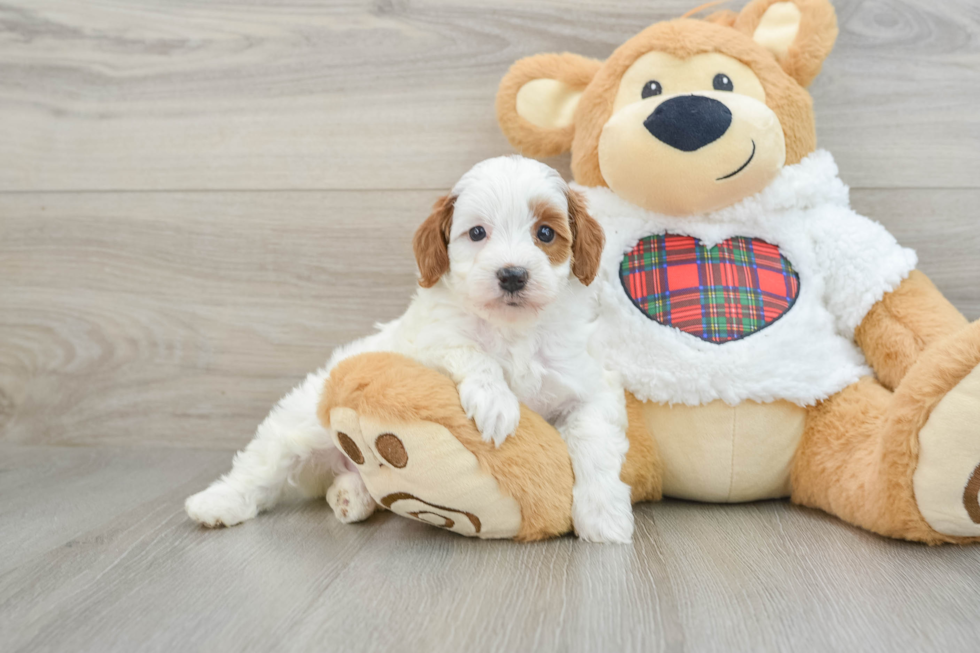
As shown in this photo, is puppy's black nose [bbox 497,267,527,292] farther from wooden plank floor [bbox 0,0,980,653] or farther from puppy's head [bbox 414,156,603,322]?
wooden plank floor [bbox 0,0,980,653]

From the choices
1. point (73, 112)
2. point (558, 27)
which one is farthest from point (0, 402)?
point (558, 27)

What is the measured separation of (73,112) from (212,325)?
0.63m

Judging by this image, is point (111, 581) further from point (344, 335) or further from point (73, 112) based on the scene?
point (73, 112)

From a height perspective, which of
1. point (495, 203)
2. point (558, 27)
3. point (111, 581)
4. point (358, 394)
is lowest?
point (111, 581)

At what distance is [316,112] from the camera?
1635mm

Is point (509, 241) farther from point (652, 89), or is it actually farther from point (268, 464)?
point (268, 464)

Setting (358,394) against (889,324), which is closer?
(358,394)

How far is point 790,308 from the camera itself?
1.21m

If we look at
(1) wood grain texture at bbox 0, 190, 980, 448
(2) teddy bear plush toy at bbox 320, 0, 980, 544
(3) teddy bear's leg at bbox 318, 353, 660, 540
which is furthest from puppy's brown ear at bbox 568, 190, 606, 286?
(1) wood grain texture at bbox 0, 190, 980, 448

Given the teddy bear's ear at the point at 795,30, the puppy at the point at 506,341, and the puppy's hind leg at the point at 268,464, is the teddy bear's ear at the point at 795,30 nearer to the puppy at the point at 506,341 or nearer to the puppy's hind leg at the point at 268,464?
the puppy at the point at 506,341

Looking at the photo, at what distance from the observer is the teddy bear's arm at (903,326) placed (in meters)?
1.15

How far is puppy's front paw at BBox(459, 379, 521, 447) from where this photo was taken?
1.00 metres

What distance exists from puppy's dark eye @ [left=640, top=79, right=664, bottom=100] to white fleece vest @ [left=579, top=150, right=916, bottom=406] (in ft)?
0.61

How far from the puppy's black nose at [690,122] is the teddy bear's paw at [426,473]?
620 millimetres
